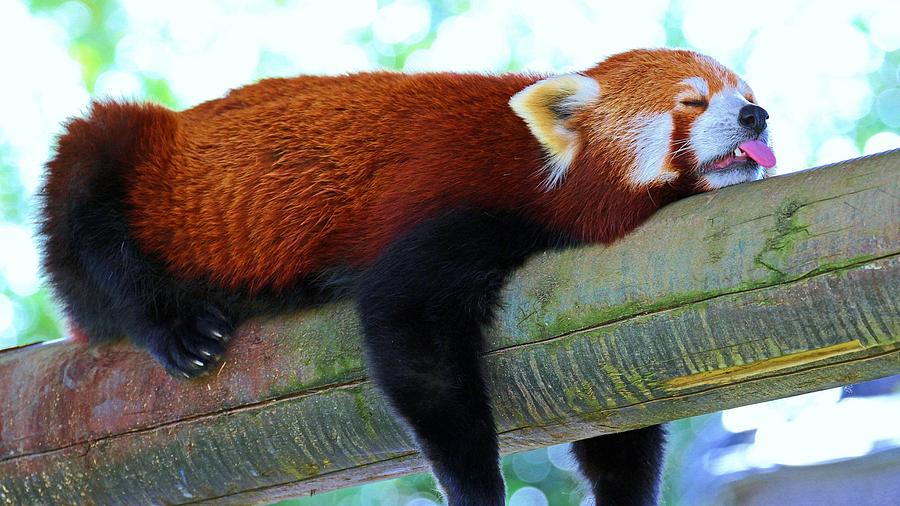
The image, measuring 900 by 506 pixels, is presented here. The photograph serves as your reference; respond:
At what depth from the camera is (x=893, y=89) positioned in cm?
766

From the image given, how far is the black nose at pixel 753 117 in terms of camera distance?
2.54 meters

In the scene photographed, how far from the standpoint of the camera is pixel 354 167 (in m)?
2.76

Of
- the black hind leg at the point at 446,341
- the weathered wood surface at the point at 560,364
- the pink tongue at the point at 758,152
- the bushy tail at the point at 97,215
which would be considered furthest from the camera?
the bushy tail at the point at 97,215

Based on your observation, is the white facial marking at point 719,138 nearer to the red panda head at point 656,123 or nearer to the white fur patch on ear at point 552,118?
the red panda head at point 656,123

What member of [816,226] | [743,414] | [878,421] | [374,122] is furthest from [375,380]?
[743,414]

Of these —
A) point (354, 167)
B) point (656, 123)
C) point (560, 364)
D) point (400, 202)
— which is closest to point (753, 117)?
point (656, 123)

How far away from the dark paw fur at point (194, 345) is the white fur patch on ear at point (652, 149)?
128 centimetres

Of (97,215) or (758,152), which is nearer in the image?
(758,152)

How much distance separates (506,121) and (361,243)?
0.57 m

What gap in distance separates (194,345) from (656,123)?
1.47 m

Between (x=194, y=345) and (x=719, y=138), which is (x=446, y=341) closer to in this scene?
(x=194, y=345)

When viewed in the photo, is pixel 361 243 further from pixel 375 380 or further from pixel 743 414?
pixel 743 414

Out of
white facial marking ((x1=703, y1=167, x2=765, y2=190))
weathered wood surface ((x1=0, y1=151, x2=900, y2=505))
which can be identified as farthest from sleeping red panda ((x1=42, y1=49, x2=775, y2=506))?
weathered wood surface ((x1=0, y1=151, x2=900, y2=505))

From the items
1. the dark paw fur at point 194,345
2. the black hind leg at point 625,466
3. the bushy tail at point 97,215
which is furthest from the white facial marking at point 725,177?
the bushy tail at point 97,215
